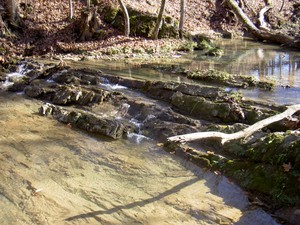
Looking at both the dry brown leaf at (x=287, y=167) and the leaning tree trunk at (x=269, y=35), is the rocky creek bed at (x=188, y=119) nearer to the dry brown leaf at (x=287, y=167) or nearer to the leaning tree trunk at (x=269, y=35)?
the dry brown leaf at (x=287, y=167)

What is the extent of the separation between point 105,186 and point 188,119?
3.30 meters

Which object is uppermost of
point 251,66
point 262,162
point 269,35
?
point 269,35

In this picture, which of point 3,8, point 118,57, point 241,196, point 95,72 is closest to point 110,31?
point 118,57

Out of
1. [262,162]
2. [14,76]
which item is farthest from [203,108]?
[14,76]

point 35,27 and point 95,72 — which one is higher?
point 35,27

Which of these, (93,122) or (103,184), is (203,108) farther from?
(103,184)

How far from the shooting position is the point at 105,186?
5859 millimetres

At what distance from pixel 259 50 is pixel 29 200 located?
1820 cm

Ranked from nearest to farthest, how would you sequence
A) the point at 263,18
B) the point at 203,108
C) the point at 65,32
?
1. the point at 203,108
2. the point at 65,32
3. the point at 263,18

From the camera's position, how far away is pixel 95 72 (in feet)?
43.7

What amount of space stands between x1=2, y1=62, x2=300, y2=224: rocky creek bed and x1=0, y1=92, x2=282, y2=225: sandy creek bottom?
315 mm

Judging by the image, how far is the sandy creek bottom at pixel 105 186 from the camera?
5023mm

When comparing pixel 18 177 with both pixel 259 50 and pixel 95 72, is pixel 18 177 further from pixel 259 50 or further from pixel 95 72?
pixel 259 50

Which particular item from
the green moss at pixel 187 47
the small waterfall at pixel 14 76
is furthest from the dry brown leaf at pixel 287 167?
the green moss at pixel 187 47
